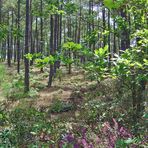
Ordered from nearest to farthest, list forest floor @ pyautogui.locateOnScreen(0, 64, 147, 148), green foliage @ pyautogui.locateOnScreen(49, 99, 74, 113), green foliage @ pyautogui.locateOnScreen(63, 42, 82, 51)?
green foliage @ pyautogui.locateOnScreen(63, 42, 82, 51)
forest floor @ pyautogui.locateOnScreen(0, 64, 147, 148)
green foliage @ pyautogui.locateOnScreen(49, 99, 74, 113)

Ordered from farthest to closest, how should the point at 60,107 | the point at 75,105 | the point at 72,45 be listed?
the point at 60,107, the point at 75,105, the point at 72,45

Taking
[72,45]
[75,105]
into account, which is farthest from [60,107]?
[72,45]

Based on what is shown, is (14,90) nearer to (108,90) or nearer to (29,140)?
(108,90)

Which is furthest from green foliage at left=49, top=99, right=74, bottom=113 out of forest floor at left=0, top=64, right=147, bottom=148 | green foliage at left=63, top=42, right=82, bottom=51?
green foliage at left=63, top=42, right=82, bottom=51

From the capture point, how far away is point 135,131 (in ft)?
17.1

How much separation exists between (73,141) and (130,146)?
4.21ft

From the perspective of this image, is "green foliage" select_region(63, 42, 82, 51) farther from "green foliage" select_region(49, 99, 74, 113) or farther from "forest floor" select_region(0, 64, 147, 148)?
"green foliage" select_region(49, 99, 74, 113)

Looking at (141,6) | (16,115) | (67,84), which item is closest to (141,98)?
(141,6)

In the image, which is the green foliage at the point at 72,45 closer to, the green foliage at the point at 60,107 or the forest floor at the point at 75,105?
the forest floor at the point at 75,105

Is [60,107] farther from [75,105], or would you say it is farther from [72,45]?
[72,45]

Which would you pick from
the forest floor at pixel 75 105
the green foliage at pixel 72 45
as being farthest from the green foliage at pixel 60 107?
the green foliage at pixel 72 45

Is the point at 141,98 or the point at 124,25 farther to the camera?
the point at 141,98

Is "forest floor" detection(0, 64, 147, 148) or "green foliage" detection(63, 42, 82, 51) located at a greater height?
"green foliage" detection(63, 42, 82, 51)

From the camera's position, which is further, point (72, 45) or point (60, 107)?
point (60, 107)
